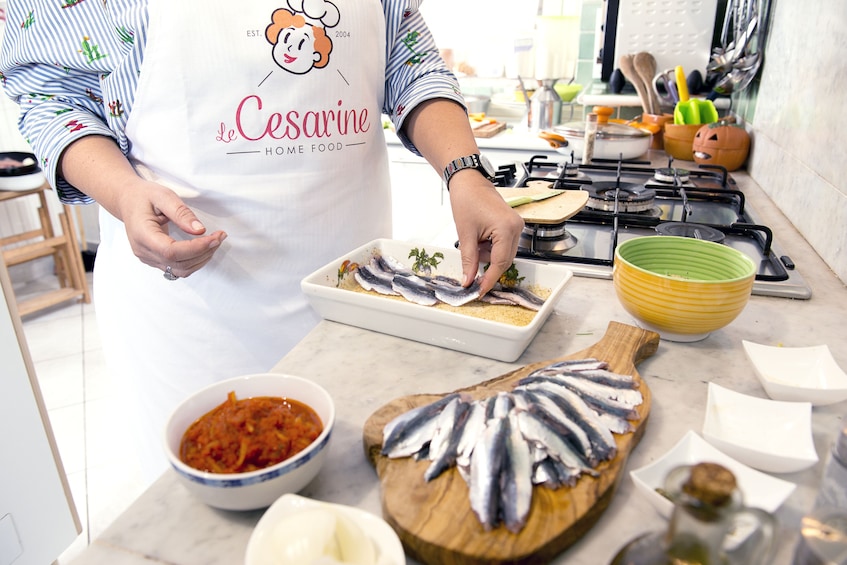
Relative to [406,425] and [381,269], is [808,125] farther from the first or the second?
[406,425]

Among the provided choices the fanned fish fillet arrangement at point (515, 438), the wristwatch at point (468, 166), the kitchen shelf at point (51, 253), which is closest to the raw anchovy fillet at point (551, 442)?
the fanned fish fillet arrangement at point (515, 438)

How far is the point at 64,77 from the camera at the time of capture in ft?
3.28

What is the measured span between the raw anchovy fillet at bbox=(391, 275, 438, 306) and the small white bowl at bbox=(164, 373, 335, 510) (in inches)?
11.5

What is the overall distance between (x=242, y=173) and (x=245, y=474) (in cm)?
63

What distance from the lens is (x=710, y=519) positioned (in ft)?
1.11

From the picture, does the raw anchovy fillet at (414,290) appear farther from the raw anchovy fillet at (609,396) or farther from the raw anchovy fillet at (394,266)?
the raw anchovy fillet at (609,396)

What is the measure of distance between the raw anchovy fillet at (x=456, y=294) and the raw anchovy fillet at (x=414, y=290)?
0.04ft

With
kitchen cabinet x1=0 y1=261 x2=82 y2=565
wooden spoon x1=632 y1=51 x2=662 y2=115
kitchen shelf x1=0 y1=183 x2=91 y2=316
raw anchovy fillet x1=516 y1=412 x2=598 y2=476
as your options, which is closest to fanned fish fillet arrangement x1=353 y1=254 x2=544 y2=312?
raw anchovy fillet x1=516 y1=412 x2=598 y2=476

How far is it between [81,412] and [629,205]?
213cm

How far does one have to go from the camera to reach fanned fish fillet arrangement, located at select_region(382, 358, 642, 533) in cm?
52

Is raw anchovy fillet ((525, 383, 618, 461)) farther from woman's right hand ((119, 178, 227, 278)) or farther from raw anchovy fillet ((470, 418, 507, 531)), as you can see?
woman's right hand ((119, 178, 227, 278))

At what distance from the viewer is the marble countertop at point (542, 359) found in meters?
Answer: 0.52

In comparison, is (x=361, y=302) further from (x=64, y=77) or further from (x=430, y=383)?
(x=64, y=77)

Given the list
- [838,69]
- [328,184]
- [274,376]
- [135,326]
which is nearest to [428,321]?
[274,376]
